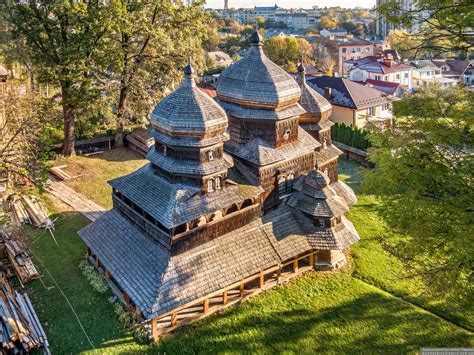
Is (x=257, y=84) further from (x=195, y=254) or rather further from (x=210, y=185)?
(x=195, y=254)

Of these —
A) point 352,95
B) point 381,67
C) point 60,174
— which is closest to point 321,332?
point 60,174

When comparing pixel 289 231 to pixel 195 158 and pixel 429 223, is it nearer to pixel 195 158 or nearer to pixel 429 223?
pixel 195 158

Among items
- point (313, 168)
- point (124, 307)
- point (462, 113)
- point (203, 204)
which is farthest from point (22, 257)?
point (462, 113)

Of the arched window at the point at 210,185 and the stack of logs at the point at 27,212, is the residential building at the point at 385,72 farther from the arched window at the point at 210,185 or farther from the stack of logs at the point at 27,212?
the stack of logs at the point at 27,212

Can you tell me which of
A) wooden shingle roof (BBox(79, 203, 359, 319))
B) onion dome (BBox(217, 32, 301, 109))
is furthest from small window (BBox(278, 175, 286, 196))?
onion dome (BBox(217, 32, 301, 109))

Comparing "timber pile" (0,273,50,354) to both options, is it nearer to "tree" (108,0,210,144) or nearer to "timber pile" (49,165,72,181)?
"timber pile" (49,165,72,181)

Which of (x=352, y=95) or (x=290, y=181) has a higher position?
(x=352, y=95)
